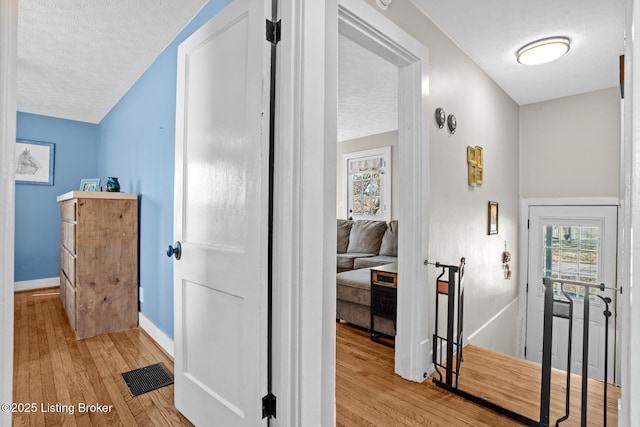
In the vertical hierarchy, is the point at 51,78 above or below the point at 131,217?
above

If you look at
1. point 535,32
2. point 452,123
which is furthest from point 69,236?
point 535,32

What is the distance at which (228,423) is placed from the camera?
1.37m

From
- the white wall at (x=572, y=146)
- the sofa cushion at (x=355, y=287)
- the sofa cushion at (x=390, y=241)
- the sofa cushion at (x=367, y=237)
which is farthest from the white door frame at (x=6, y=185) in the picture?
the white wall at (x=572, y=146)

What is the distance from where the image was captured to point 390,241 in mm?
4359

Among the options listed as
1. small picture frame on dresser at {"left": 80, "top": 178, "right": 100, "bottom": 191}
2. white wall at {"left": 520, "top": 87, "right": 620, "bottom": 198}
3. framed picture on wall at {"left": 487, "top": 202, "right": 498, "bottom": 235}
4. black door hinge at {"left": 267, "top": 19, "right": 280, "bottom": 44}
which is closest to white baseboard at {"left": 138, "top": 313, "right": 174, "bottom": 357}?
small picture frame on dresser at {"left": 80, "top": 178, "right": 100, "bottom": 191}

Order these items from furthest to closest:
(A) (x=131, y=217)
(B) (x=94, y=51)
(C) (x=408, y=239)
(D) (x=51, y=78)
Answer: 1. (D) (x=51, y=78)
2. (A) (x=131, y=217)
3. (B) (x=94, y=51)
4. (C) (x=408, y=239)

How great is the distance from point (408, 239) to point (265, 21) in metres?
1.48

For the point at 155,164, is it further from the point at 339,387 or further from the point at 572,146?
the point at 572,146

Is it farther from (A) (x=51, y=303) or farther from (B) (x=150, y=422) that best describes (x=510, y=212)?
(A) (x=51, y=303)

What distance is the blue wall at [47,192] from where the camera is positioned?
13.9 feet

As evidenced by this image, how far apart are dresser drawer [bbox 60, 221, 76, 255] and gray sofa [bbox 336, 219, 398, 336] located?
7.98 feet

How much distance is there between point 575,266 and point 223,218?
14.0ft

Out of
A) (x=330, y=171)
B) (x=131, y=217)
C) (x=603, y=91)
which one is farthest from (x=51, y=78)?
(x=603, y=91)

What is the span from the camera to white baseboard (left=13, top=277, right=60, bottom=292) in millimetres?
4203
